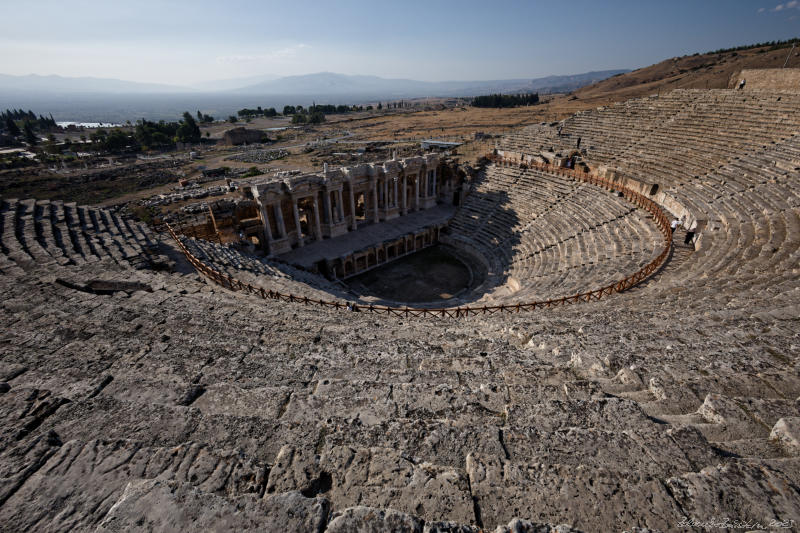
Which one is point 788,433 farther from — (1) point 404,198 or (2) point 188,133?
(2) point 188,133

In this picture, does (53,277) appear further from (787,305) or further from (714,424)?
(787,305)

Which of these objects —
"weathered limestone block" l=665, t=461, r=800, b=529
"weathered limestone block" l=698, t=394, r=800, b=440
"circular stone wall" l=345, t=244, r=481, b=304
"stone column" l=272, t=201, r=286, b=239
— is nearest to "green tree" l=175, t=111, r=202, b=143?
"stone column" l=272, t=201, r=286, b=239

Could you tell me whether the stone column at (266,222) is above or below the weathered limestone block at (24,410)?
below

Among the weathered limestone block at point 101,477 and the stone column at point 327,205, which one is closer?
the weathered limestone block at point 101,477

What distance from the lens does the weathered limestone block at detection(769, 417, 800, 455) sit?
14.2 feet

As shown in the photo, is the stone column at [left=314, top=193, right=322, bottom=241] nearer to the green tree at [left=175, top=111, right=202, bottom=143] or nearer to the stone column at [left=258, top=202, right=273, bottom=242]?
the stone column at [left=258, top=202, right=273, bottom=242]

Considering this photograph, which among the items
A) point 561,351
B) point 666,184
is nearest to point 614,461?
point 561,351

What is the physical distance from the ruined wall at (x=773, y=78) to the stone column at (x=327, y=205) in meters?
40.9

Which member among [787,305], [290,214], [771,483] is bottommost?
[290,214]

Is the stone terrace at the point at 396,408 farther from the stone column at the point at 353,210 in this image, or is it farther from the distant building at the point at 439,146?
the distant building at the point at 439,146

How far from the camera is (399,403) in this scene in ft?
20.9

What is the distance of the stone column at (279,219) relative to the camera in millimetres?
27094

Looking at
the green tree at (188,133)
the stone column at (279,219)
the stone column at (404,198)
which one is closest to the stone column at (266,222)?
the stone column at (279,219)

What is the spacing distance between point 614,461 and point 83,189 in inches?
2873
